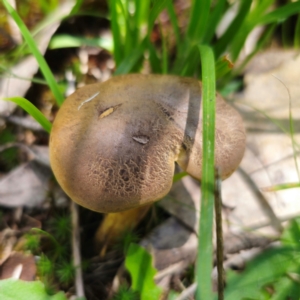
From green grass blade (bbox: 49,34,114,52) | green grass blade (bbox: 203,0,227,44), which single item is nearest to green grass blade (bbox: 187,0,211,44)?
green grass blade (bbox: 203,0,227,44)

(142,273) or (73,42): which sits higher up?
(73,42)

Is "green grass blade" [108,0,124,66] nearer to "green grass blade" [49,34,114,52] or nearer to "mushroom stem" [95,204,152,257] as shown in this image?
"green grass blade" [49,34,114,52]

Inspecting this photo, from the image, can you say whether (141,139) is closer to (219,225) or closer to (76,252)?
(219,225)

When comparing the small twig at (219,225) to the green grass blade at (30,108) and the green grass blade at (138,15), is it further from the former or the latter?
the green grass blade at (138,15)

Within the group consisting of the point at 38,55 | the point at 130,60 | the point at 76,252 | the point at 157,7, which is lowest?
the point at 76,252

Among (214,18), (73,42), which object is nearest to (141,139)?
(214,18)

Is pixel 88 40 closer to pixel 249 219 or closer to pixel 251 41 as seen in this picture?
pixel 251 41

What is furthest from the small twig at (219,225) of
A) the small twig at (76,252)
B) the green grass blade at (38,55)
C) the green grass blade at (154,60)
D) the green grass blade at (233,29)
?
the green grass blade at (233,29)
